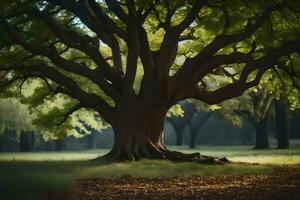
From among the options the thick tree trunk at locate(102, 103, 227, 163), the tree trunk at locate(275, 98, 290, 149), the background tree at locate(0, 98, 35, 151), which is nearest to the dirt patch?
the thick tree trunk at locate(102, 103, 227, 163)

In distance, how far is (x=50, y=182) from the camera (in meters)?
6.55

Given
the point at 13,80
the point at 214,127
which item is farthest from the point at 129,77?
the point at 214,127

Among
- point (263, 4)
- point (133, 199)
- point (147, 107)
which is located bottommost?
point (133, 199)

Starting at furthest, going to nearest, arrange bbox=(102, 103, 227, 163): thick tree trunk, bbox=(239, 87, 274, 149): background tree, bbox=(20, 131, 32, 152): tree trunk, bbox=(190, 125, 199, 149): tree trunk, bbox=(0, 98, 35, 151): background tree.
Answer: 1. bbox=(190, 125, 199, 149): tree trunk
2. bbox=(20, 131, 32, 152): tree trunk
3. bbox=(0, 98, 35, 151): background tree
4. bbox=(239, 87, 274, 149): background tree
5. bbox=(102, 103, 227, 163): thick tree trunk

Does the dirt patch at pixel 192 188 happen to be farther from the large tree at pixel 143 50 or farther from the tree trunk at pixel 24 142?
the tree trunk at pixel 24 142

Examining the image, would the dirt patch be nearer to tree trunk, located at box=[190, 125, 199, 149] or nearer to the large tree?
the large tree

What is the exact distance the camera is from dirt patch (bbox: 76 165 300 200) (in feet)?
37.9

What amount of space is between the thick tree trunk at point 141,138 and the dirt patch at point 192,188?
20.2 ft

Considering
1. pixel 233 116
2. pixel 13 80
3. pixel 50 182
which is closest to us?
pixel 50 182

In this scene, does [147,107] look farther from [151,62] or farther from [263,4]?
[263,4]

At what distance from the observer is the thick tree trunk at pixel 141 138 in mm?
23125

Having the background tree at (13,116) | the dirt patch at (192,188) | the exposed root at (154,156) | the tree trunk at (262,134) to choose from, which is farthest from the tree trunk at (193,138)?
the dirt patch at (192,188)

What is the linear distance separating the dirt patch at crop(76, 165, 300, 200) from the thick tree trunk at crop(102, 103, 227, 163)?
6148mm

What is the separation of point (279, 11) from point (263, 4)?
2.64m
